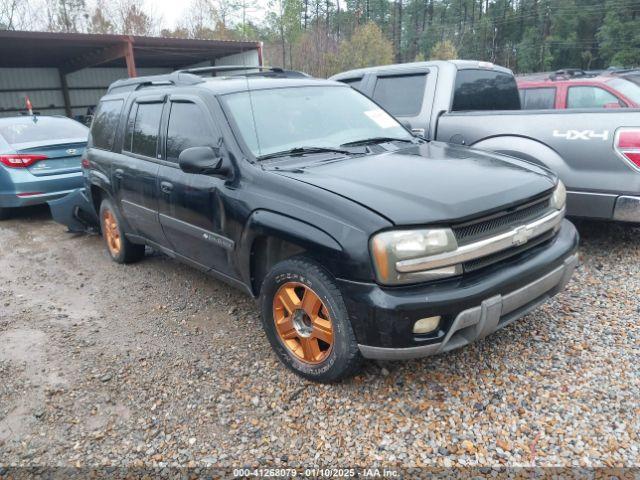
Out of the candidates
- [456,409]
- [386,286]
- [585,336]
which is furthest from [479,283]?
[585,336]

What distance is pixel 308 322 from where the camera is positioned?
2.91 m

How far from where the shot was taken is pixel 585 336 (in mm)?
3275

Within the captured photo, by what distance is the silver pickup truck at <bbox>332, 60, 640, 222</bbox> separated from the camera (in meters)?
3.97

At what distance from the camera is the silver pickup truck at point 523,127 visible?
13.0 ft

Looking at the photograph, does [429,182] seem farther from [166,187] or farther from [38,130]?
[38,130]

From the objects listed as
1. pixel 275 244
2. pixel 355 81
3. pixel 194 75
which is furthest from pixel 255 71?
pixel 275 244

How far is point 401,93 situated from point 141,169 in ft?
9.95

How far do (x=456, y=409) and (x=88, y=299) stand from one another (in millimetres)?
3386

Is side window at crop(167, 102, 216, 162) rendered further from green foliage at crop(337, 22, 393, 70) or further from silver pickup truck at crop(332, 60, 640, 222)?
green foliage at crop(337, 22, 393, 70)

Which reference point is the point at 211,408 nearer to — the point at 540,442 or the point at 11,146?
the point at 540,442

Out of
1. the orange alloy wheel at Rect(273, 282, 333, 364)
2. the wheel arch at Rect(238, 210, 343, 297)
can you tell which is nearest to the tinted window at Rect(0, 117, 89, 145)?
the wheel arch at Rect(238, 210, 343, 297)

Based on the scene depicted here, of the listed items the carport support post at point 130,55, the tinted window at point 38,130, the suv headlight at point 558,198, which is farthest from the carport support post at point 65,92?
the suv headlight at point 558,198

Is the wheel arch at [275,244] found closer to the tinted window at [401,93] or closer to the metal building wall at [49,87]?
the tinted window at [401,93]

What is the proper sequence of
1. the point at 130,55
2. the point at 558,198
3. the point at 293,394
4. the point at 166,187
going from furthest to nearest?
the point at 130,55 < the point at 166,187 < the point at 558,198 < the point at 293,394
